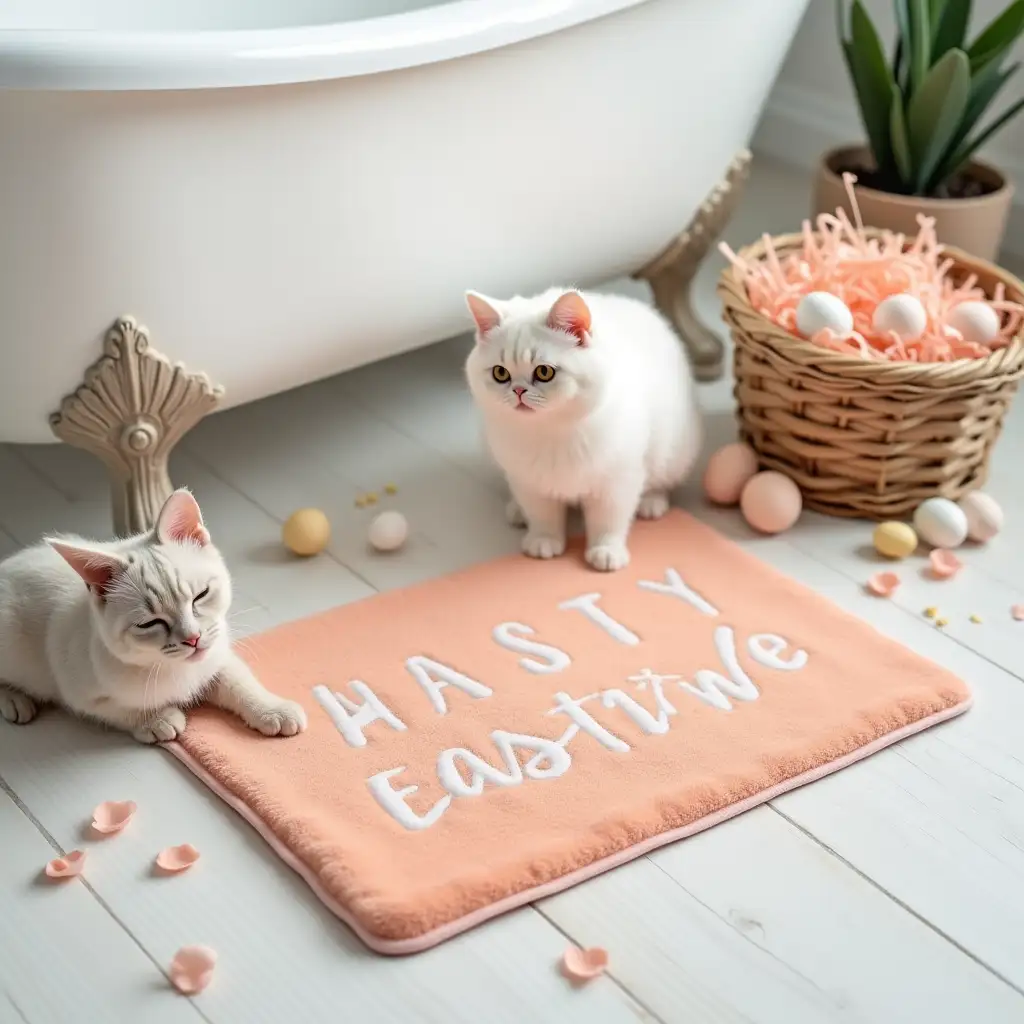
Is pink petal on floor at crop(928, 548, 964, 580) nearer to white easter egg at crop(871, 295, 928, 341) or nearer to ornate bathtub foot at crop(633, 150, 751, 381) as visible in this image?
white easter egg at crop(871, 295, 928, 341)

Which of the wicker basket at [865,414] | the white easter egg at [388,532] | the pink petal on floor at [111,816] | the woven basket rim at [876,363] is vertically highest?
the woven basket rim at [876,363]

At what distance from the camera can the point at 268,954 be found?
4.75 feet

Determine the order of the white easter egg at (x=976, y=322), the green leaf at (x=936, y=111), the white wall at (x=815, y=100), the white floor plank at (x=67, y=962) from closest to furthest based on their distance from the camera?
the white floor plank at (x=67, y=962) < the white easter egg at (x=976, y=322) < the green leaf at (x=936, y=111) < the white wall at (x=815, y=100)

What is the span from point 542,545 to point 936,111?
3.48 ft

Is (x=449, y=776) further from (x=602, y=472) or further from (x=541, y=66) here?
(x=541, y=66)

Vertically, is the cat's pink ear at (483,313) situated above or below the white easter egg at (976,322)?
below

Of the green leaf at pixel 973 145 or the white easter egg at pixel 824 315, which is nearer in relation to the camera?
the white easter egg at pixel 824 315

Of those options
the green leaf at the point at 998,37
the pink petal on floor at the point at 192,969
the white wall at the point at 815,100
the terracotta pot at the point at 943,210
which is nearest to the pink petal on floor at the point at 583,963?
the pink petal on floor at the point at 192,969

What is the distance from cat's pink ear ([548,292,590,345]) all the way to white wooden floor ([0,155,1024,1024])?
0.48 m

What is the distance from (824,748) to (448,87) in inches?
37.4

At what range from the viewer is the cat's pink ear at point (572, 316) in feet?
5.86

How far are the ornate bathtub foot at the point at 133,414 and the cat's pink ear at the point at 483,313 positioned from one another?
36 centimetres

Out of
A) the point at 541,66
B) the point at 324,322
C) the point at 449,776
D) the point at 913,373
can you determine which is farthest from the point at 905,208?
the point at 449,776

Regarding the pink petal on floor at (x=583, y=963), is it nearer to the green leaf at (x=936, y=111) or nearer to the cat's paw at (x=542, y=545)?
the cat's paw at (x=542, y=545)
